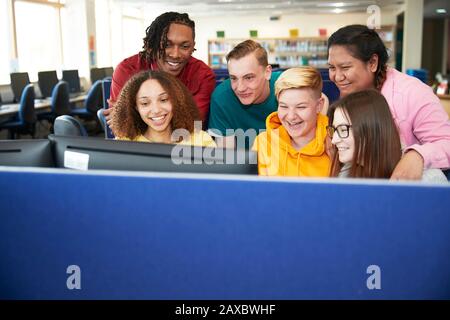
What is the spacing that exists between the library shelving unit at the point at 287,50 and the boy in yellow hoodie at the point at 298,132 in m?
12.1

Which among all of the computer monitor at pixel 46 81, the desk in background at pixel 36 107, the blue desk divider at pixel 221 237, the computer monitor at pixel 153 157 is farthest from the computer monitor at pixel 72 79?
the blue desk divider at pixel 221 237

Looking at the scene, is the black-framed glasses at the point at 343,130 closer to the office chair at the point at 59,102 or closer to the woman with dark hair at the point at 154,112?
the woman with dark hair at the point at 154,112

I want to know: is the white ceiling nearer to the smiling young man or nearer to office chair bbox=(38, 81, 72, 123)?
office chair bbox=(38, 81, 72, 123)

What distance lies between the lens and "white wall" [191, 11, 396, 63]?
46.7 feet

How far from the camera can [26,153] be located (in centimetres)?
117

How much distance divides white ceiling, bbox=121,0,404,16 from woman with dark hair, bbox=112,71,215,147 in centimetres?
897

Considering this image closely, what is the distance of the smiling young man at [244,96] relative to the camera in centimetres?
223

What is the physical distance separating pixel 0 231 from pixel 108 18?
34.8 ft

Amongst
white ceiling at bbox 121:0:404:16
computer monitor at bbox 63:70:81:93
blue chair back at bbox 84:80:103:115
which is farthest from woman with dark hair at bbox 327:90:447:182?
white ceiling at bbox 121:0:404:16

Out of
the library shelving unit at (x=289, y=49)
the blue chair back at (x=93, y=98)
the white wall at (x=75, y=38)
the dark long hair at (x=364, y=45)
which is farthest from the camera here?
the library shelving unit at (x=289, y=49)

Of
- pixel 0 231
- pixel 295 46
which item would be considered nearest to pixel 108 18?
pixel 295 46

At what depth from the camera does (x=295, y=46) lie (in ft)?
45.4

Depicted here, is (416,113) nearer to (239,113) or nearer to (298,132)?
(298,132)

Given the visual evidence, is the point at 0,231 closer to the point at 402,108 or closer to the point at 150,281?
the point at 150,281
